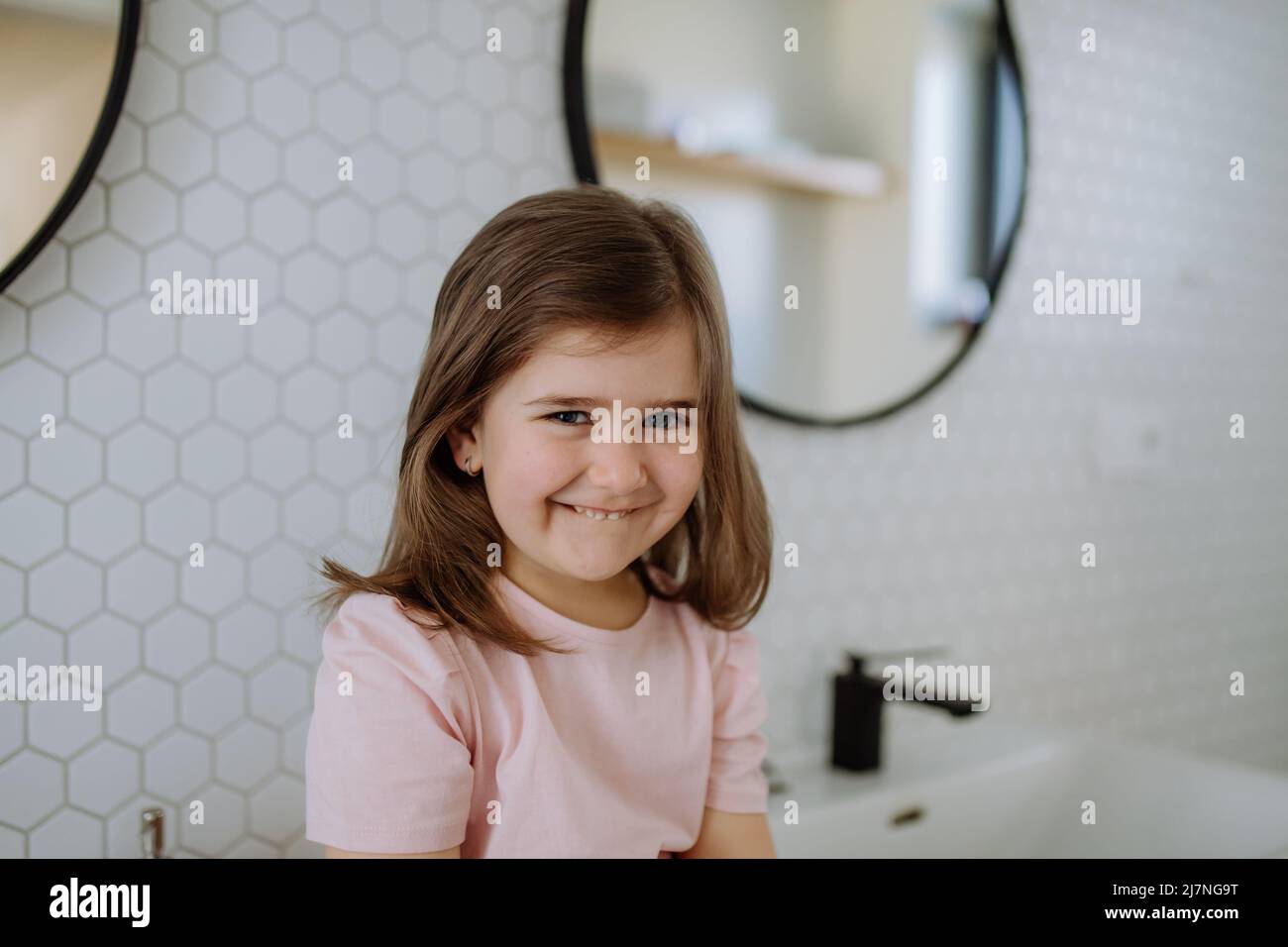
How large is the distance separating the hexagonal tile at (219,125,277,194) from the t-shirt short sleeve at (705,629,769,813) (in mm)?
545

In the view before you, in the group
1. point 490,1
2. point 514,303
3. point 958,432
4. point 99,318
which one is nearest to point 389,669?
point 514,303

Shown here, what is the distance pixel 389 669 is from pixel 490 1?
2.11ft

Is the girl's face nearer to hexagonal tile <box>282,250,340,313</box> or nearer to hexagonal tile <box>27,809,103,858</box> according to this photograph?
hexagonal tile <box>282,250,340,313</box>

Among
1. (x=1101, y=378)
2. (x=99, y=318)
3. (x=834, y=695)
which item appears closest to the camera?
(x=99, y=318)

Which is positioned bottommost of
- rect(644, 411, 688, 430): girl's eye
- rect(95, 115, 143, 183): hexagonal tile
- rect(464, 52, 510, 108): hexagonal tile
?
rect(644, 411, 688, 430): girl's eye

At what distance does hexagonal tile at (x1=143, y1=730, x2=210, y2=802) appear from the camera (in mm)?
826

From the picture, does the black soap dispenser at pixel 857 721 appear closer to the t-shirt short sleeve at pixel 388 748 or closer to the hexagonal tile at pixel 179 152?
the t-shirt short sleeve at pixel 388 748

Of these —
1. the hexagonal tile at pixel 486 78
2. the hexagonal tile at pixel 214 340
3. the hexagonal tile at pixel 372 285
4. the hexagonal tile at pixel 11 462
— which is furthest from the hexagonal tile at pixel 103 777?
the hexagonal tile at pixel 486 78

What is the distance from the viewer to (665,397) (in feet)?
2.34

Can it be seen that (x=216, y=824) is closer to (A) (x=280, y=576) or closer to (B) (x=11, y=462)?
(A) (x=280, y=576)

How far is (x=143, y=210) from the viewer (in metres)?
0.79

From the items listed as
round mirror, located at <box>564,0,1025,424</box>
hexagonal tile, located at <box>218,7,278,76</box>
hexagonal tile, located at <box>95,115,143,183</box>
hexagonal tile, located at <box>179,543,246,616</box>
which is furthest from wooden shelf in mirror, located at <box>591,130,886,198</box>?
hexagonal tile, located at <box>179,543,246,616</box>
